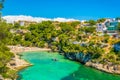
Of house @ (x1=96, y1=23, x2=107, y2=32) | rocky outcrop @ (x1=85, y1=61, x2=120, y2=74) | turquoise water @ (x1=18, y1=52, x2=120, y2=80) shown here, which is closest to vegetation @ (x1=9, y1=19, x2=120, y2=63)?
rocky outcrop @ (x1=85, y1=61, x2=120, y2=74)

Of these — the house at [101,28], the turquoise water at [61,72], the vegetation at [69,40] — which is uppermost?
the house at [101,28]

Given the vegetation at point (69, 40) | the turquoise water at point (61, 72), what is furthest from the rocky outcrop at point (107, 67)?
the turquoise water at point (61, 72)

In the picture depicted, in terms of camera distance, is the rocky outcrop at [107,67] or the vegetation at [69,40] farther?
the vegetation at [69,40]

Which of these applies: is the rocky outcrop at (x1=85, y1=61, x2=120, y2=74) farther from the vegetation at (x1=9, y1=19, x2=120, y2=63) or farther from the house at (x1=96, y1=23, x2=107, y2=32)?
the house at (x1=96, y1=23, x2=107, y2=32)

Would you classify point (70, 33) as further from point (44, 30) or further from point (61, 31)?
point (44, 30)

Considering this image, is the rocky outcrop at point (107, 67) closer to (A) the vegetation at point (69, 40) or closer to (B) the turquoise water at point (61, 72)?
(A) the vegetation at point (69, 40)

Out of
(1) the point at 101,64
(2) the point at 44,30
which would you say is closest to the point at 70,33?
(2) the point at 44,30

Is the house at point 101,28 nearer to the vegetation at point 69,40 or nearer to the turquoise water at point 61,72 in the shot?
the vegetation at point 69,40

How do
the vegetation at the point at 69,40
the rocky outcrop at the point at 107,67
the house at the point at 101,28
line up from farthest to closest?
the house at the point at 101,28
the vegetation at the point at 69,40
the rocky outcrop at the point at 107,67

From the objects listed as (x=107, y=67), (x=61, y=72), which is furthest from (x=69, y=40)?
(x=61, y=72)

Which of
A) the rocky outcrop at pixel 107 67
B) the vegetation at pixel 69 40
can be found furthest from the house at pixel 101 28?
the rocky outcrop at pixel 107 67

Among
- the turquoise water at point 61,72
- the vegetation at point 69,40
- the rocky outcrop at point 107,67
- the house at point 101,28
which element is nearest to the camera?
the turquoise water at point 61,72

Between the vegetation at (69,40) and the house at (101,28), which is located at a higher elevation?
the house at (101,28)

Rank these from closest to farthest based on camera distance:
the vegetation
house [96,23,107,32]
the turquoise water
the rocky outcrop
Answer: the turquoise water, the rocky outcrop, the vegetation, house [96,23,107,32]
